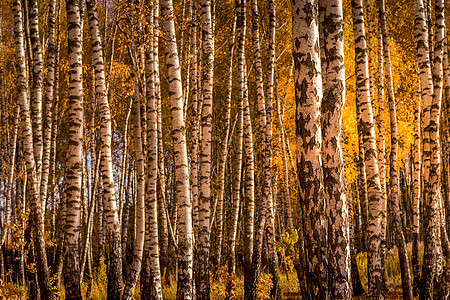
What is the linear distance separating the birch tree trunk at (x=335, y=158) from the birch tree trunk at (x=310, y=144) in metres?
0.09

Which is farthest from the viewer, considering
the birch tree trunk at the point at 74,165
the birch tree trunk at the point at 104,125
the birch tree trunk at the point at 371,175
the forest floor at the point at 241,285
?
the forest floor at the point at 241,285

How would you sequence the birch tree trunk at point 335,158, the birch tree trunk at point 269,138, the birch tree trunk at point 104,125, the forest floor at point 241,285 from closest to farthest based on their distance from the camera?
the birch tree trunk at point 335,158 → the birch tree trunk at point 104,125 → the forest floor at point 241,285 → the birch tree trunk at point 269,138

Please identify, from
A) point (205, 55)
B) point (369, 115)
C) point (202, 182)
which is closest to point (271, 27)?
point (205, 55)

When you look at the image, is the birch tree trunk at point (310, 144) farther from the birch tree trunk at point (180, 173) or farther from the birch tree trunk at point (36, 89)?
the birch tree trunk at point (36, 89)

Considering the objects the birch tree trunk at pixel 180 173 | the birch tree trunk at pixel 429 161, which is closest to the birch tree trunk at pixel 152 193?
the birch tree trunk at pixel 180 173

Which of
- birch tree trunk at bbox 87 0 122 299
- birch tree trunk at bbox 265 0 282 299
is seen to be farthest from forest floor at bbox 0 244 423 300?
birch tree trunk at bbox 87 0 122 299

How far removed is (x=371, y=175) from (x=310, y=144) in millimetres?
2550

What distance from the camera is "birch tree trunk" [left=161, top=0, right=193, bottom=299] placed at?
5941 mm

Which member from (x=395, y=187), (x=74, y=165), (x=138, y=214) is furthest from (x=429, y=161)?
(x=74, y=165)

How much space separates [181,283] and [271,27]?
5480 mm

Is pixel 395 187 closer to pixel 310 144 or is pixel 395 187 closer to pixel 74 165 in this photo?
pixel 310 144

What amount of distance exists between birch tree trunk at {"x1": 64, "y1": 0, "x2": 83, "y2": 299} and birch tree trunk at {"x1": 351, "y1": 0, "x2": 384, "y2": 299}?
14.2ft

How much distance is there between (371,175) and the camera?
6.30m

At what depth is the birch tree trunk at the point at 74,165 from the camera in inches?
231
